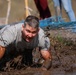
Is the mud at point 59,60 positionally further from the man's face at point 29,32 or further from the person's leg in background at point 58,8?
the man's face at point 29,32

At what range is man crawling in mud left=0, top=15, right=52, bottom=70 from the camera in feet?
28.7

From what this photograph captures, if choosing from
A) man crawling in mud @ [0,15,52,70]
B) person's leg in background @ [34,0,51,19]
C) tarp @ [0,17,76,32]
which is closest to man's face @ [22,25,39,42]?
man crawling in mud @ [0,15,52,70]

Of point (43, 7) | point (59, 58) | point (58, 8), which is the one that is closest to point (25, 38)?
point (59, 58)

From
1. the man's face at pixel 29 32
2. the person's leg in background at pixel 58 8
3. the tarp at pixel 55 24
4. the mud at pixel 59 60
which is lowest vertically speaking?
the mud at pixel 59 60

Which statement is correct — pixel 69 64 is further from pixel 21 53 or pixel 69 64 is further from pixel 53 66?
pixel 21 53

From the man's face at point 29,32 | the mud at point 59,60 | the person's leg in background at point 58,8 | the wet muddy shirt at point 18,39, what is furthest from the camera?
the person's leg in background at point 58,8

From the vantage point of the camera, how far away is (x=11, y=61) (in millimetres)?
9859

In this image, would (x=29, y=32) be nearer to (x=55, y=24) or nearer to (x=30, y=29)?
(x=30, y=29)

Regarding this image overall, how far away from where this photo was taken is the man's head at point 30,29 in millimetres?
8656

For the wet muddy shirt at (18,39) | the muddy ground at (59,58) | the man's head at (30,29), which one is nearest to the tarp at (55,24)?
the muddy ground at (59,58)

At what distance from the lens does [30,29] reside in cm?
866

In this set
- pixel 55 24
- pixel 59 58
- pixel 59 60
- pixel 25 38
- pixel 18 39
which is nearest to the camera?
pixel 25 38

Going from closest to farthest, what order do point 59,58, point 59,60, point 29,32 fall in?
point 29,32 < point 59,60 < point 59,58

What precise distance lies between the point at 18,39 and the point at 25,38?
21cm
